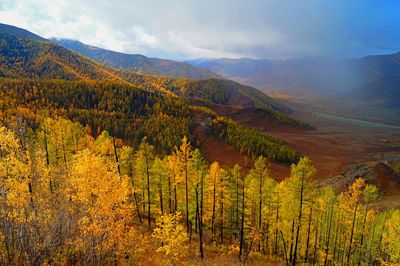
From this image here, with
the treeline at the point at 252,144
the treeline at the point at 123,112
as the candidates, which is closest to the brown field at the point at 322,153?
the treeline at the point at 252,144

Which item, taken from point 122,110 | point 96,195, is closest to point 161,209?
point 96,195

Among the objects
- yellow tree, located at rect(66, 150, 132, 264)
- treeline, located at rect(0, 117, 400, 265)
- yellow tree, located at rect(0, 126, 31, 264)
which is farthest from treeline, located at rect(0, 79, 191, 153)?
yellow tree, located at rect(0, 126, 31, 264)

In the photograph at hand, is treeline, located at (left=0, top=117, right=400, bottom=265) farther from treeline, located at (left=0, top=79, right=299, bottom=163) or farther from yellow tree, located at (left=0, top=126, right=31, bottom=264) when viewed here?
treeline, located at (left=0, top=79, right=299, bottom=163)

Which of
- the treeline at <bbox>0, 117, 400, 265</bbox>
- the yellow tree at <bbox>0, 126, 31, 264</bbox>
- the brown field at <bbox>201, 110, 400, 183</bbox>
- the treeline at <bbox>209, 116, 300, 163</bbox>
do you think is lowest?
the brown field at <bbox>201, 110, 400, 183</bbox>

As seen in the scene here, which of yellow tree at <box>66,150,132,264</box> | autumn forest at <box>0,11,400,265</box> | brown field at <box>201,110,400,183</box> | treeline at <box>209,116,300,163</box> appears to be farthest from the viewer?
treeline at <box>209,116,300,163</box>

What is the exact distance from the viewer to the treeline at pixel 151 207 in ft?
68.3

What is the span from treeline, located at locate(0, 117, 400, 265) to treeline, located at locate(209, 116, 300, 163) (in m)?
80.6

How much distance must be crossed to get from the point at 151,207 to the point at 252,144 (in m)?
93.3

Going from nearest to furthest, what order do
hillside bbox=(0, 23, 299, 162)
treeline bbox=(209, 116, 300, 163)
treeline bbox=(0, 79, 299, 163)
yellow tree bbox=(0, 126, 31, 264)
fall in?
yellow tree bbox=(0, 126, 31, 264) → treeline bbox=(0, 79, 299, 163) → hillside bbox=(0, 23, 299, 162) → treeline bbox=(209, 116, 300, 163)

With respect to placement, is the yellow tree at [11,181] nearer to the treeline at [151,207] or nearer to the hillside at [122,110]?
the treeline at [151,207]

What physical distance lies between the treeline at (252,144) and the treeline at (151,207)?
8059 cm

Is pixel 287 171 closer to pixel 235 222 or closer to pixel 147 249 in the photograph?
pixel 235 222

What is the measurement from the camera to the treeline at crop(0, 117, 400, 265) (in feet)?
68.3

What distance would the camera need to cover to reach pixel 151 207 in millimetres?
53219
